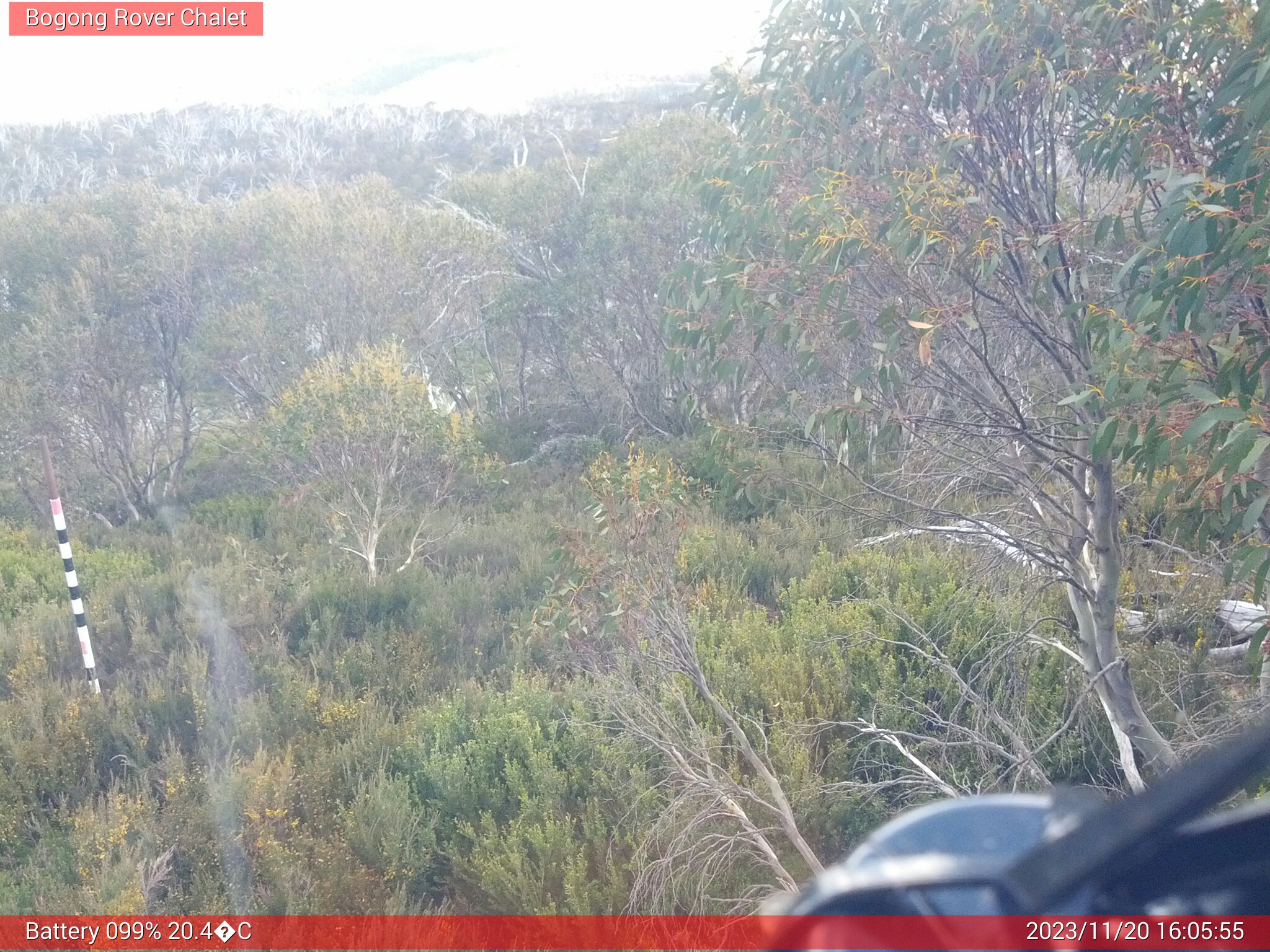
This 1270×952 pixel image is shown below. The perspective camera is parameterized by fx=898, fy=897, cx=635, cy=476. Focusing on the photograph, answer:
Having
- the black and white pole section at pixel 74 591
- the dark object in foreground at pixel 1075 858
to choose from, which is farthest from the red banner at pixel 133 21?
the dark object in foreground at pixel 1075 858

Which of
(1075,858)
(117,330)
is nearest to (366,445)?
(117,330)

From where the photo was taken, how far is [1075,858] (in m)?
0.89

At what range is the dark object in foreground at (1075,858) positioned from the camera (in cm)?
89

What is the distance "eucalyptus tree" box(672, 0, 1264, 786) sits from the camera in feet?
10.8

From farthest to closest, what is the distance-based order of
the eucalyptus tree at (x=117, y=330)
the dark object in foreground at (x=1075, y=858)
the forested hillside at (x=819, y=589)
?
the eucalyptus tree at (x=117, y=330) < the forested hillside at (x=819, y=589) < the dark object in foreground at (x=1075, y=858)

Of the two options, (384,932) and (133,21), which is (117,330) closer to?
(133,21)

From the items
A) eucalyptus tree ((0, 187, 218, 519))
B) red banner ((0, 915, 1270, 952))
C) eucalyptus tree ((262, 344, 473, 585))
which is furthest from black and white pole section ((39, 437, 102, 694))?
eucalyptus tree ((0, 187, 218, 519))

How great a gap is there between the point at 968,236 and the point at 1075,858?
3.02 metres

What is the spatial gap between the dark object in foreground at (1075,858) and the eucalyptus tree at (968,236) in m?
2.05

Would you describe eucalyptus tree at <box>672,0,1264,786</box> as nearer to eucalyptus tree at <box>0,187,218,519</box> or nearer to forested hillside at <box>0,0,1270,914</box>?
forested hillside at <box>0,0,1270,914</box>

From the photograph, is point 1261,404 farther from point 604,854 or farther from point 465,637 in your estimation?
point 465,637

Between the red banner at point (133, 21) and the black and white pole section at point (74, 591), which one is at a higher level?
the red banner at point (133, 21)

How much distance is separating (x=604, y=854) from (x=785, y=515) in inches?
231

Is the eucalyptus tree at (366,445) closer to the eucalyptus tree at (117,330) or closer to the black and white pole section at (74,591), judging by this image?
the black and white pole section at (74,591)
